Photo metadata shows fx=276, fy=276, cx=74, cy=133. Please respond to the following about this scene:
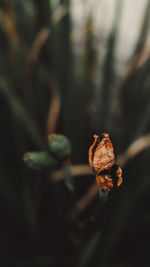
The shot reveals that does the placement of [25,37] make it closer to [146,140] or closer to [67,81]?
[67,81]

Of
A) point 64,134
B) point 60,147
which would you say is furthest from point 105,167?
point 64,134

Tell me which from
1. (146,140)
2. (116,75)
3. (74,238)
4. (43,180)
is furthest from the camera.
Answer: (116,75)

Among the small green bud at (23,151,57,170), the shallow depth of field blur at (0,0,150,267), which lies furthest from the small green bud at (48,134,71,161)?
the shallow depth of field blur at (0,0,150,267)

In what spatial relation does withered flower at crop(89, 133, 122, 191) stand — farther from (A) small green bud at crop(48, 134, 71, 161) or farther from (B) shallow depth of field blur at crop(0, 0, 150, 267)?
(B) shallow depth of field blur at crop(0, 0, 150, 267)

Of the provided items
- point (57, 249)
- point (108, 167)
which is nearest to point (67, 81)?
point (57, 249)

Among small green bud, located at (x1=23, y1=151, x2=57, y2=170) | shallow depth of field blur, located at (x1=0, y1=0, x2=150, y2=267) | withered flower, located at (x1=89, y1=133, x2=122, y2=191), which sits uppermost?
shallow depth of field blur, located at (x1=0, y1=0, x2=150, y2=267)

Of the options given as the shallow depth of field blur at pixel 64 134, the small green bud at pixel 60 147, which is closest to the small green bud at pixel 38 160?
the small green bud at pixel 60 147

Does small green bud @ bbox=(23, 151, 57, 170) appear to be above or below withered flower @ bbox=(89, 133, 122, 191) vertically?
above
